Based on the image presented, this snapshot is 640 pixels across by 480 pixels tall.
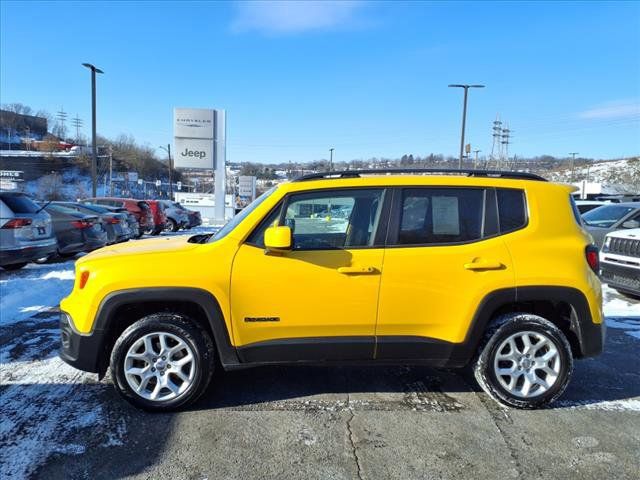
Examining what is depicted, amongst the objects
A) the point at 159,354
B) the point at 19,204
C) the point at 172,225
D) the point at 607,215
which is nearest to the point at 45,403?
the point at 159,354

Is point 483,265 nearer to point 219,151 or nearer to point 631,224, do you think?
point 631,224

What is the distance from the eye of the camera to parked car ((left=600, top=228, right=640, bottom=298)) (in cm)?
740

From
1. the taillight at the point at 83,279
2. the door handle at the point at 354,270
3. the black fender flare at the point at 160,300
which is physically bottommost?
the black fender flare at the point at 160,300

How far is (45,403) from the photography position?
11.9 ft

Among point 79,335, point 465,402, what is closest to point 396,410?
point 465,402

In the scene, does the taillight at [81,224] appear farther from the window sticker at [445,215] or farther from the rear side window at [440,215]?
the window sticker at [445,215]

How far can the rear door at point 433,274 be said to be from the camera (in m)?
3.53

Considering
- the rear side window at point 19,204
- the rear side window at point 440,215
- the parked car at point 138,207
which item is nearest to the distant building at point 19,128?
the parked car at point 138,207

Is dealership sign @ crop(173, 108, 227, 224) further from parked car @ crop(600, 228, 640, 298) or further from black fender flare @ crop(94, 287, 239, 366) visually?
black fender flare @ crop(94, 287, 239, 366)

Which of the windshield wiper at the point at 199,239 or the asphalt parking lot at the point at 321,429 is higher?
the windshield wiper at the point at 199,239

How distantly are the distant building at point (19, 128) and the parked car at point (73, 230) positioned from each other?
106 meters

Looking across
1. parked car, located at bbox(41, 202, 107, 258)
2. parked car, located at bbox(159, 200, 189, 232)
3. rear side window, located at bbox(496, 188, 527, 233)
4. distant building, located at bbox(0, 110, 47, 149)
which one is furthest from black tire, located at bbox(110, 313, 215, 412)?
distant building, located at bbox(0, 110, 47, 149)

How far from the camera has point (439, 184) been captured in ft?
12.3

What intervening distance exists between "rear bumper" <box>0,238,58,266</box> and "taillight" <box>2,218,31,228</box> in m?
0.40
